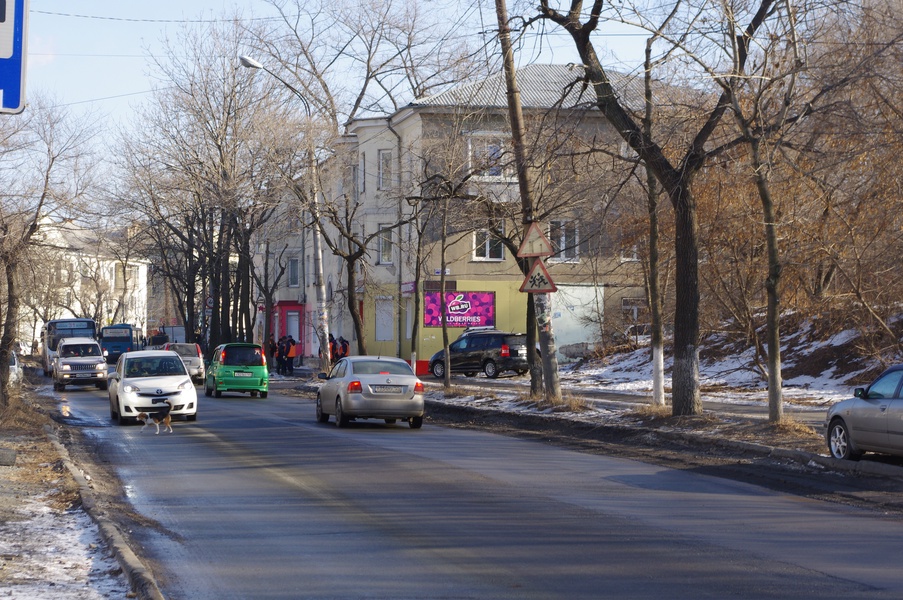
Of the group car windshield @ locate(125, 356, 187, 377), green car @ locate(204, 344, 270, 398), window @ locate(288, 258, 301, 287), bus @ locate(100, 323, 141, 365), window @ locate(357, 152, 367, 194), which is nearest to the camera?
car windshield @ locate(125, 356, 187, 377)

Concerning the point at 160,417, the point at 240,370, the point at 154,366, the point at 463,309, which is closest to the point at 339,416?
the point at 160,417

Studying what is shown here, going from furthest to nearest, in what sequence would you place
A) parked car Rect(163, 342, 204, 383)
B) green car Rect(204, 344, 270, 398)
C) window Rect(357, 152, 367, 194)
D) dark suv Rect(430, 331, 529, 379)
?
window Rect(357, 152, 367, 194)
parked car Rect(163, 342, 204, 383)
dark suv Rect(430, 331, 529, 379)
green car Rect(204, 344, 270, 398)

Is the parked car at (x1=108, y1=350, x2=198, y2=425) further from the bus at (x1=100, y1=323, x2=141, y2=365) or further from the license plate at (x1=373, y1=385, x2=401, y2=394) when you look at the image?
the bus at (x1=100, y1=323, x2=141, y2=365)

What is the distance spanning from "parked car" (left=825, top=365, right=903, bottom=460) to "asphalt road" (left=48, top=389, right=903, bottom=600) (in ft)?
6.55

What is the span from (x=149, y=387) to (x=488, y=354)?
820 inches

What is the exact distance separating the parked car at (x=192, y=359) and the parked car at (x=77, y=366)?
316cm

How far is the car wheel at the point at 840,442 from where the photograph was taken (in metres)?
13.6

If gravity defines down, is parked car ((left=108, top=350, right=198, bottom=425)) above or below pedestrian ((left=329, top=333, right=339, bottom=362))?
below

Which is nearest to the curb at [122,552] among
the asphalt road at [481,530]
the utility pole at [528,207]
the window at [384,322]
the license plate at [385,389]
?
the asphalt road at [481,530]

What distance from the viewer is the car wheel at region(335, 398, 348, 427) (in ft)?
68.4

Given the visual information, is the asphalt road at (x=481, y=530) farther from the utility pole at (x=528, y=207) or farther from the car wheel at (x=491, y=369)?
the car wheel at (x=491, y=369)

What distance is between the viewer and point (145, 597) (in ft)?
21.5

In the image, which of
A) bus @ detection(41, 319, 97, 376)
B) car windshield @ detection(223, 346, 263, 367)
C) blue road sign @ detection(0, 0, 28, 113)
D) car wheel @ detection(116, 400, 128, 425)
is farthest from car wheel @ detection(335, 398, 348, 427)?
bus @ detection(41, 319, 97, 376)

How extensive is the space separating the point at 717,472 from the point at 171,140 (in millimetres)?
35826
